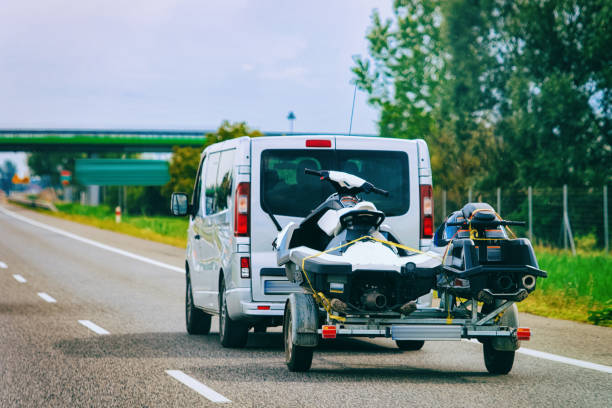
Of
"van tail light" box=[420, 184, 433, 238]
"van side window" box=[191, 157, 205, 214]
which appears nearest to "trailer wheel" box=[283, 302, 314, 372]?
"van tail light" box=[420, 184, 433, 238]

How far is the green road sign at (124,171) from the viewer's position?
67.5 metres

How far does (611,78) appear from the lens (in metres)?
36.3

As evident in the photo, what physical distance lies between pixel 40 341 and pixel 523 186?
1141 inches

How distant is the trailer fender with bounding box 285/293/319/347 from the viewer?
8.67m

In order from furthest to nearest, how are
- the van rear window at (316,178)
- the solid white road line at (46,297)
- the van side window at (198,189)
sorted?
the solid white road line at (46,297) < the van side window at (198,189) < the van rear window at (316,178)

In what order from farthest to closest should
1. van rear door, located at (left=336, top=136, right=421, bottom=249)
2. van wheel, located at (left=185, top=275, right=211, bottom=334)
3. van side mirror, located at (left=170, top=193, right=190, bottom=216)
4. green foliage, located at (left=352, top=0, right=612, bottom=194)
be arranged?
green foliage, located at (left=352, top=0, right=612, bottom=194) → van wheel, located at (left=185, top=275, right=211, bottom=334) → van side mirror, located at (left=170, top=193, right=190, bottom=216) → van rear door, located at (left=336, top=136, right=421, bottom=249)

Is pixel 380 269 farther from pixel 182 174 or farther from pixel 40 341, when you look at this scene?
pixel 182 174

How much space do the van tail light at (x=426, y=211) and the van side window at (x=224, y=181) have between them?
192cm

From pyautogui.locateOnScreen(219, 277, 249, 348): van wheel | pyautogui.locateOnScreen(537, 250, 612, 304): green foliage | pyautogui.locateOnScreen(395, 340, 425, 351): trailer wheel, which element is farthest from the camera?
pyautogui.locateOnScreen(537, 250, 612, 304): green foliage

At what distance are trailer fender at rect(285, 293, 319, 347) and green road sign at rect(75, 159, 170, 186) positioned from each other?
193 feet

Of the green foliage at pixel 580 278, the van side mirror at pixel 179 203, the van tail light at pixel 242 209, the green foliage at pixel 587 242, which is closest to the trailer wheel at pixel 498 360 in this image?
the van tail light at pixel 242 209

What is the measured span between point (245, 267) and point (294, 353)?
160 centimetres

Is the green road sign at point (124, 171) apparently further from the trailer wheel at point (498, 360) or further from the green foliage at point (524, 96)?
the trailer wheel at point (498, 360)

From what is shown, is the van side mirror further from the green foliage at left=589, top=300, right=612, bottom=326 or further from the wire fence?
the wire fence
